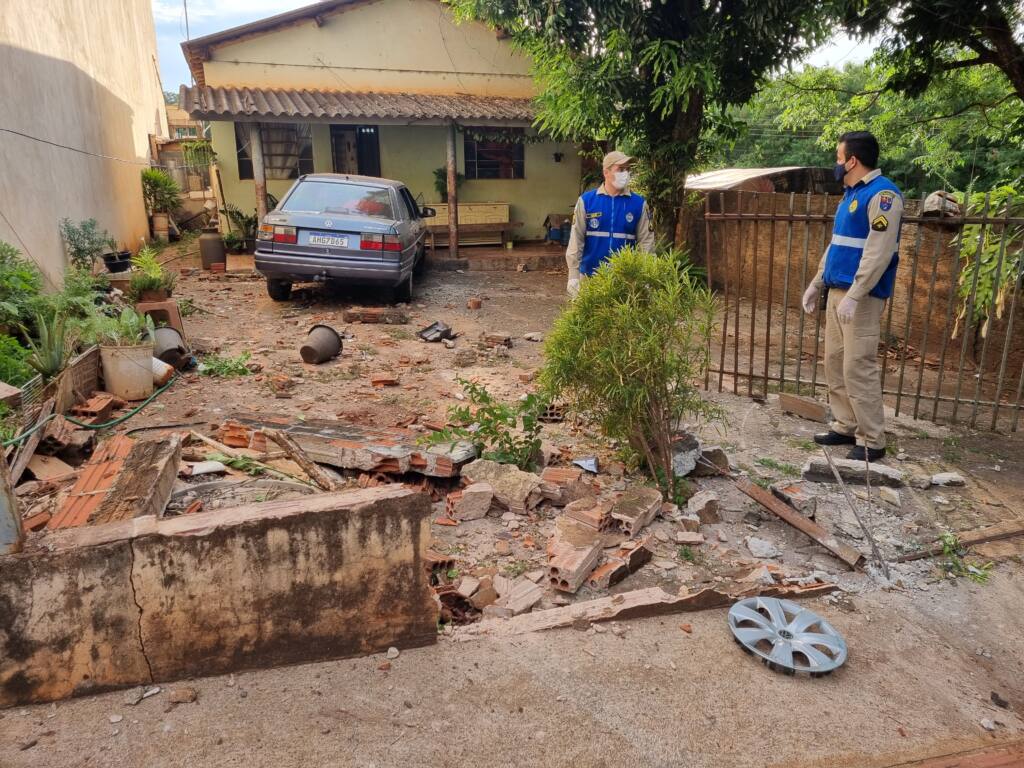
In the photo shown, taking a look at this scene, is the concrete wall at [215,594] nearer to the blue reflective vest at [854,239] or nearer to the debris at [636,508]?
the debris at [636,508]

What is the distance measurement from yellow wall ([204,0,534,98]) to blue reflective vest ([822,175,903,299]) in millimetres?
11935

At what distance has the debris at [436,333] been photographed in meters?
8.44

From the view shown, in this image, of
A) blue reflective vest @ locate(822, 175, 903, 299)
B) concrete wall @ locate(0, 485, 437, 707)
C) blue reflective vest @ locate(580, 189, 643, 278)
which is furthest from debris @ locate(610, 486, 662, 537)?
blue reflective vest @ locate(580, 189, 643, 278)

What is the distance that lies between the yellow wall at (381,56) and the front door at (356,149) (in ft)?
2.90

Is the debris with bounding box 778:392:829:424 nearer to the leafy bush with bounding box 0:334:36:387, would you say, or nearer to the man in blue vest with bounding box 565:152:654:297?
the man in blue vest with bounding box 565:152:654:297

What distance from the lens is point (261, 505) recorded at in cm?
264

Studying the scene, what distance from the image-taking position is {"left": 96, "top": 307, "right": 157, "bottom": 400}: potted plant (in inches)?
228

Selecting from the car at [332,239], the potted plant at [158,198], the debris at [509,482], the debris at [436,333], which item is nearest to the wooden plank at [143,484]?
the debris at [509,482]

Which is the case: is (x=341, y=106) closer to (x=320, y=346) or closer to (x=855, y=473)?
(x=320, y=346)

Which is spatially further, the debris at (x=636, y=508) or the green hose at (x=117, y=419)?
the green hose at (x=117, y=419)

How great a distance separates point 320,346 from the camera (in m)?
7.28

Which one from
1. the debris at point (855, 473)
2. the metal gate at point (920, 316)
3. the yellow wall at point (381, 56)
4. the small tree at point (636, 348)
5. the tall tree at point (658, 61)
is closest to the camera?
the small tree at point (636, 348)

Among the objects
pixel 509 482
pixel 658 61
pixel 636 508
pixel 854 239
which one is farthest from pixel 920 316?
pixel 509 482

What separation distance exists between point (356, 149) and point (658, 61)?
31.8 feet
